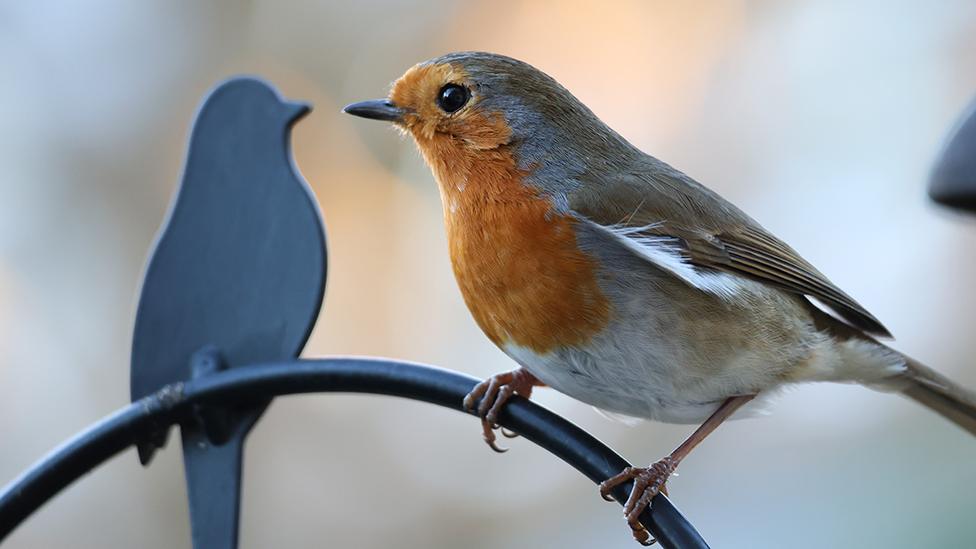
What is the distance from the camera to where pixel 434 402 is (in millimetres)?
2000

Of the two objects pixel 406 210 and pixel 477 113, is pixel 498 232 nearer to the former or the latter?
pixel 477 113

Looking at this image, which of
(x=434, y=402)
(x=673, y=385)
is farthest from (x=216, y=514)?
(x=673, y=385)

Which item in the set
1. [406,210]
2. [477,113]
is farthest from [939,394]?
[406,210]

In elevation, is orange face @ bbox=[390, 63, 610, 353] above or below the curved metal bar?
above

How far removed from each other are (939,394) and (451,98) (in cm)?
142

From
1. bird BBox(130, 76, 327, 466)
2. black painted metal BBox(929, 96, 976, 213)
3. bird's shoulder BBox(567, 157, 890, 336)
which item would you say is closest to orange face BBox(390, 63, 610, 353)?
bird's shoulder BBox(567, 157, 890, 336)

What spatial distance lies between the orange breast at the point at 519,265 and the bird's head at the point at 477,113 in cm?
9

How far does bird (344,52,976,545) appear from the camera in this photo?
7.13 feet

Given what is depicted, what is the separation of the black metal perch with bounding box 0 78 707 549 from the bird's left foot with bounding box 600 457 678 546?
3cm

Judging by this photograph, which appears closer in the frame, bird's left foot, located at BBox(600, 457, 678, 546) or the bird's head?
bird's left foot, located at BBox(600, 457, 678, 546)

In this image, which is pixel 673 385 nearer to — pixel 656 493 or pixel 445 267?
pixel 656 493

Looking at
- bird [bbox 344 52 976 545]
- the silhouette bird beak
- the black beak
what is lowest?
bird [bbox 344 52 976 545]

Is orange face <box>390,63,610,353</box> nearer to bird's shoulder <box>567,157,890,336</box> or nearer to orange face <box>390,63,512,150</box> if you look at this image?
orange face <box>390,63,512,150</box>

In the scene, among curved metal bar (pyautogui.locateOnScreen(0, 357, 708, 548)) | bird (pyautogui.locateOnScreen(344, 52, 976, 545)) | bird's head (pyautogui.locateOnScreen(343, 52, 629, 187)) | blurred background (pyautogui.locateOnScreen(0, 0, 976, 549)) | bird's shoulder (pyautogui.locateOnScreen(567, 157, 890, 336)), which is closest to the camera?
curved metal bar (pyautogui.locateOnScreen(0, 357, 708, 548))
